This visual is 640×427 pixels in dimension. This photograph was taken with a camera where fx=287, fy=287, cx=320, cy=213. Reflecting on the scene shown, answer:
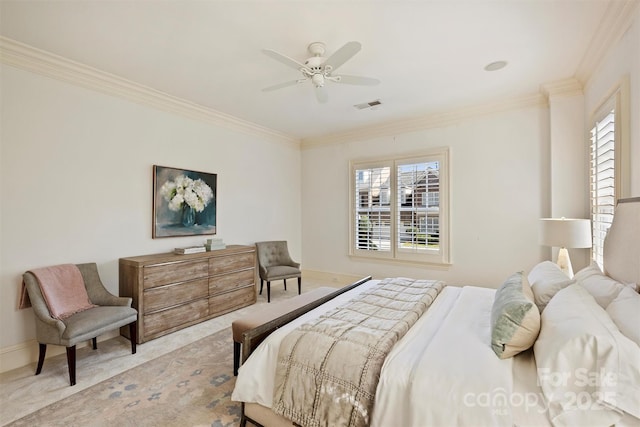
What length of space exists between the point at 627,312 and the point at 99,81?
15.4 feet

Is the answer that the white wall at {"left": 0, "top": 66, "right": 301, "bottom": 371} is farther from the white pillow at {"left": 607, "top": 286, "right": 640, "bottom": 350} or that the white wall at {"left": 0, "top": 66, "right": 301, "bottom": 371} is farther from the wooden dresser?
the white pillow at {"left": 607, "top": 286, "right": 640, "bottom": 350}

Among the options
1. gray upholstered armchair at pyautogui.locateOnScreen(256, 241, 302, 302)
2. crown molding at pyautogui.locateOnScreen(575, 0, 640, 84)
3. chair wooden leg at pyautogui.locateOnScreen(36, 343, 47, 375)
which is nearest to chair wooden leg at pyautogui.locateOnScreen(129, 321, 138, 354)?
chair wooden leg at pyautogui.locateOnScreen(36, 343, 47, 375)

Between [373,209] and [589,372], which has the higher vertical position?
[373,209]

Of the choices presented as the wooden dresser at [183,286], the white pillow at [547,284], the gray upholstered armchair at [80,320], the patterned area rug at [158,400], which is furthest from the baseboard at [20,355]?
the white pillow at [547,284]

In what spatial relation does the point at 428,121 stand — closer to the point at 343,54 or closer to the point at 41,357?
the point at 343,54

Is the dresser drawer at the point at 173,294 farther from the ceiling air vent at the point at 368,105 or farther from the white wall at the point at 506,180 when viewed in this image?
the ceiling air vent at the point at 368,105

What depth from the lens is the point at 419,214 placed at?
474cm

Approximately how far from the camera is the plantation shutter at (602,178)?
8.35ft

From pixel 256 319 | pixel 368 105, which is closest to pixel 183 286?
pixel 256 319

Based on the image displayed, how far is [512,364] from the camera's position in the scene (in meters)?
1.43

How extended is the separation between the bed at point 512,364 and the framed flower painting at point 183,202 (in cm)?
258

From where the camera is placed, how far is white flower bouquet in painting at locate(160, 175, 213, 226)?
3862mm

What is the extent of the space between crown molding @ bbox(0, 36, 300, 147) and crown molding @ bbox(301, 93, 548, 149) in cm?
182

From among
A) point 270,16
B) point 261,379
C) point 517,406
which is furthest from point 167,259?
point 517,406
